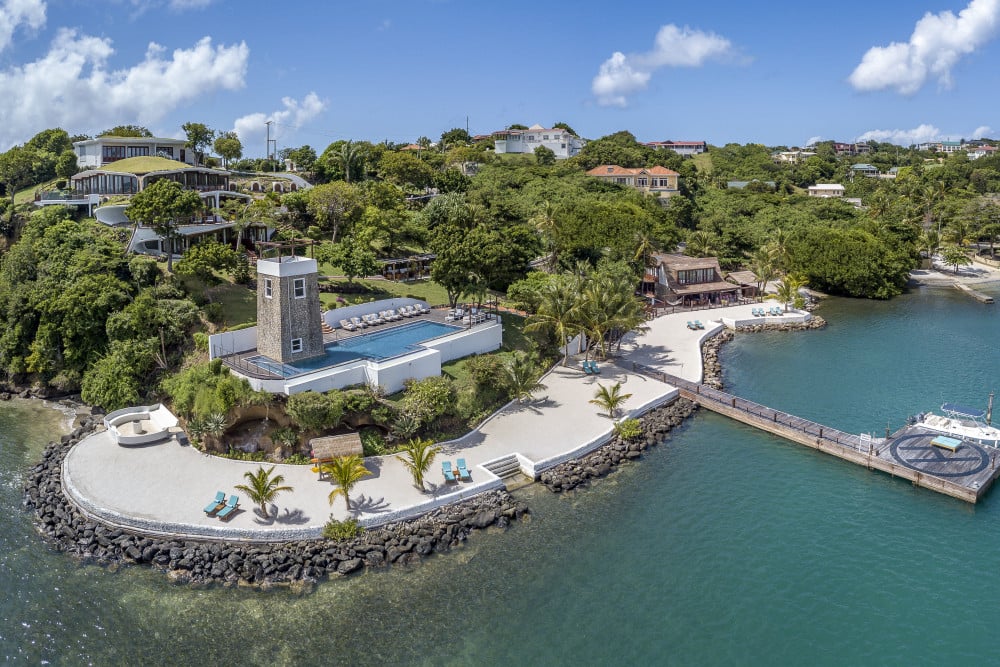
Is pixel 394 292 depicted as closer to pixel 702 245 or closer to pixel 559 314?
pixel 559 314

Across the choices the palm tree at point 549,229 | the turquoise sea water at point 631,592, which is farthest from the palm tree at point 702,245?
the turquoise sea water at point 631,592

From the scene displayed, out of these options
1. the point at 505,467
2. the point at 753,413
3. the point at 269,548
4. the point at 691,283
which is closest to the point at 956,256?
the point at 691,283

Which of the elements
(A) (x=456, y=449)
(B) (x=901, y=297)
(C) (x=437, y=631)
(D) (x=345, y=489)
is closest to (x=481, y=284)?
(A) (x=456, y=449)

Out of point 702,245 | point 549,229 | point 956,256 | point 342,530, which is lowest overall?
point 342,530

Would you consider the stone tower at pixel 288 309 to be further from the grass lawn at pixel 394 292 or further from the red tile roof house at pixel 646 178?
the red tile roof house at pixel 646 178

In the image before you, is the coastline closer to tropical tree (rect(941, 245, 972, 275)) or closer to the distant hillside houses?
tropical tree (rect(941, 245, 972, 275))

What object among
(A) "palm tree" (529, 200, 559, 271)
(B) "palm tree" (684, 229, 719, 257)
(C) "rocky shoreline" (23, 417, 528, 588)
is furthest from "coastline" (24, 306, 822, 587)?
(B) "palm tree" (684, 229, 719, 257)
